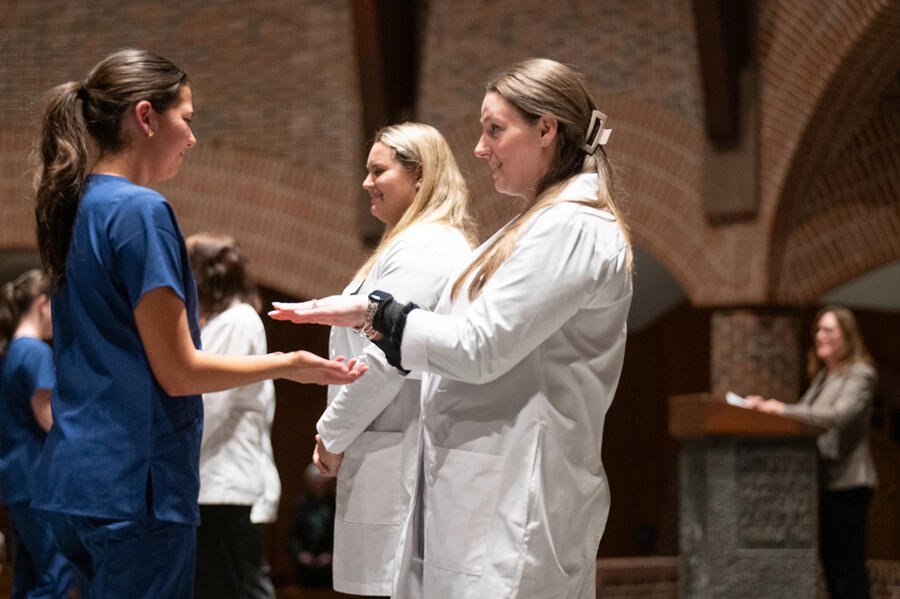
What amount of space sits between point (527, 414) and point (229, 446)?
1863 mm

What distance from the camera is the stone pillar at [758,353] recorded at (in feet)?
22.3

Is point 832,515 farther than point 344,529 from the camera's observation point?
Yes

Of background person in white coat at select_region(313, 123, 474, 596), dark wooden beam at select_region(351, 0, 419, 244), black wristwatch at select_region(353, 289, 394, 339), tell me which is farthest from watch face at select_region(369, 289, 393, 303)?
dark wooden beam at select_region(351, 0, 419, 244)

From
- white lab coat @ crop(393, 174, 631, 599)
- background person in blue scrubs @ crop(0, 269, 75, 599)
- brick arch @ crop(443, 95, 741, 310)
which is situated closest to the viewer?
white lab coat @ crop(393, 174, 631, 599)

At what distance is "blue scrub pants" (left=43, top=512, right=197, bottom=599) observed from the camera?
6.52 feet

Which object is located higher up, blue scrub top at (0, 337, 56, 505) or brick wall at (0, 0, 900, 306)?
brick wall at (0, 0, 900, 306)

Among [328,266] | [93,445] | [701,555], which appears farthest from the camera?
[328,266]

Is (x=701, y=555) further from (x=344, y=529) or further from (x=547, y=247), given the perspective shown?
(x=547, y=247)

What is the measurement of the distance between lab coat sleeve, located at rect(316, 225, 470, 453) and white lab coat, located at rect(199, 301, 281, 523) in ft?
3.14

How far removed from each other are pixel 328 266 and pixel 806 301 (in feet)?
9.74

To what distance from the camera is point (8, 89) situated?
8.52 m

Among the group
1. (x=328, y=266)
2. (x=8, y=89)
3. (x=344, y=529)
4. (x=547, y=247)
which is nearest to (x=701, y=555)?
(x=344, y=529)

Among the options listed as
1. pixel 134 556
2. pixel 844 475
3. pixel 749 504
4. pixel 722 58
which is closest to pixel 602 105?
pixel 722 58

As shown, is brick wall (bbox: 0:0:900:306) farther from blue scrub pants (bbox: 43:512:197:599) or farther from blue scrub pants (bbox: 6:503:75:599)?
blue scrub pants (bbox: 43:512:197:599)
